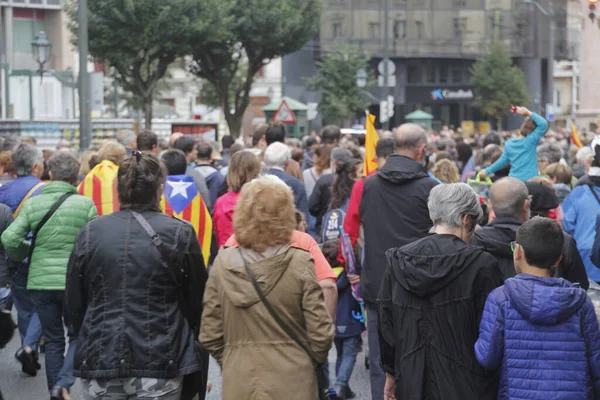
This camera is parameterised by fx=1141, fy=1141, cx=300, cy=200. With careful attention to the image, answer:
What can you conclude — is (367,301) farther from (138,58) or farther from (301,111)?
(301,111)

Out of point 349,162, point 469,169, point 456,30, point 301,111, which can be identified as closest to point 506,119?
point 456,30

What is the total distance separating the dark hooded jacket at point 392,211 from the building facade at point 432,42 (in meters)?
61.2

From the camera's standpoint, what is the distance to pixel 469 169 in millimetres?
15859

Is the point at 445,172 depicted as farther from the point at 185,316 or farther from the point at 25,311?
the point at 185,316

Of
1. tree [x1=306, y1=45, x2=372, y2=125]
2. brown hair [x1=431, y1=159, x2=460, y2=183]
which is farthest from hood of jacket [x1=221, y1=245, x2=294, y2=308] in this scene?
tree [x1=306, y1=45, x2=372, y2=125]

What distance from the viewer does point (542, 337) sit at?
4.85 meters

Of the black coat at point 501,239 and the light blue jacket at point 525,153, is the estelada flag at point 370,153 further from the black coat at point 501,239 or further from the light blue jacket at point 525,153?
the black coat at point 501,239

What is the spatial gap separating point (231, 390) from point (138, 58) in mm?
31930

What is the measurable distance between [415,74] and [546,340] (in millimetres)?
69376

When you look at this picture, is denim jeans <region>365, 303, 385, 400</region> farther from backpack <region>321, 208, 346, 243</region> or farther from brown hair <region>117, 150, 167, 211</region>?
brown hair <region>117, 150, 167, 211</region>

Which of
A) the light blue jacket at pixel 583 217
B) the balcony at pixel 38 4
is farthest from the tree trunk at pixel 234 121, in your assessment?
the light blue jacket at pixel 583 217

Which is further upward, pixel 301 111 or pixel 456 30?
pixel 456 30

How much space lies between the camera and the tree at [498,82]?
6750cm

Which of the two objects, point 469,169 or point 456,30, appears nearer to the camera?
point 469,169
